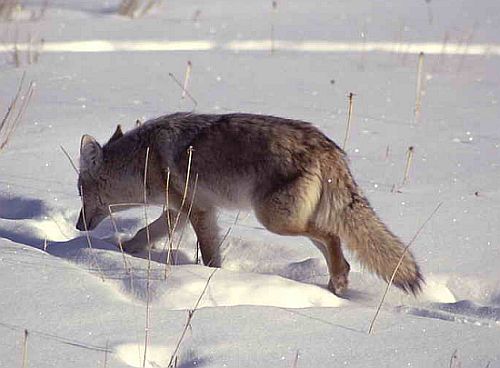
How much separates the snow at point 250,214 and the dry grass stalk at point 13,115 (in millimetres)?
108

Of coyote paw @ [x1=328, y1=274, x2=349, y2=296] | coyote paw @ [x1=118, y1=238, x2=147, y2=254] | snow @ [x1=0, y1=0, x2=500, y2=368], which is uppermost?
snow @ [x1=0, y1=0, x2=500, y2=368]

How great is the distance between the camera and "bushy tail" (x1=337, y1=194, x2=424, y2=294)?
528cm

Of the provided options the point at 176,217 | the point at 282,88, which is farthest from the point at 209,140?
the point at 282,88

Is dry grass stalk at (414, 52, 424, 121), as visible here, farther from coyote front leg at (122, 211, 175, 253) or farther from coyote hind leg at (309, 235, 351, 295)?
coyote hind leg at (309, 235, 351, 295)

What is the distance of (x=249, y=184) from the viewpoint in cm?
559

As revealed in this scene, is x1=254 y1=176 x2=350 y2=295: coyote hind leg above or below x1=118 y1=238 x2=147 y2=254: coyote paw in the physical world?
above

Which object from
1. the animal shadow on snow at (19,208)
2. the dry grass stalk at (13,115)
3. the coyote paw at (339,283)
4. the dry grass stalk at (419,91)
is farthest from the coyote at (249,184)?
the dry grass stalk at (419,91)

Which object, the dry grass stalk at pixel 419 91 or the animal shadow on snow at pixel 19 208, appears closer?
the animal shadow on snow at pixel 19 208

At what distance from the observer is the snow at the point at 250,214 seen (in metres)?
4.19

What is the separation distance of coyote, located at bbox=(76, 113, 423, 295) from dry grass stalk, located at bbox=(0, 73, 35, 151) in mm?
1176

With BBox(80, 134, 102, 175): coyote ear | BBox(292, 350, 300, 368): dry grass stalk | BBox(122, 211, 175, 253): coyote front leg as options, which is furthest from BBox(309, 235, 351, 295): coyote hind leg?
BBox(80, 134, 102, 175): coyote ear

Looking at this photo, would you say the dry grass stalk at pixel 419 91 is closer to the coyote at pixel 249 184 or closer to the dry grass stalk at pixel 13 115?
the coyote at pixel 249 184

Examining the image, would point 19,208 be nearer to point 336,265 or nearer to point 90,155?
point 90,155

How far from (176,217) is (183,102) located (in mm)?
3120
